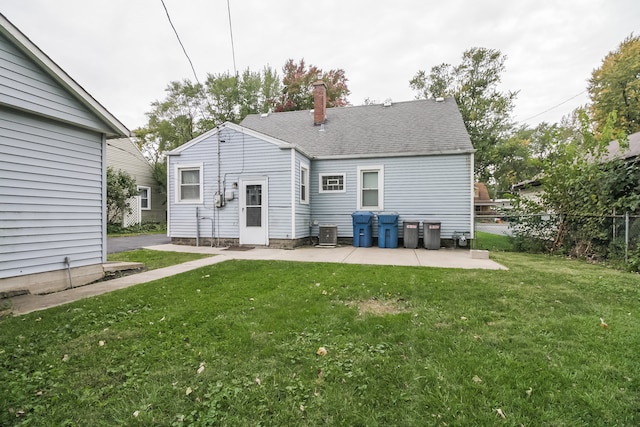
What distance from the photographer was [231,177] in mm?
9820

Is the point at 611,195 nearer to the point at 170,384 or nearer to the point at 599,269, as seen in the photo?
the point at 599,269

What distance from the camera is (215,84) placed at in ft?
77.0

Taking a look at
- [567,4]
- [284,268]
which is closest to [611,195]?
[567,4]

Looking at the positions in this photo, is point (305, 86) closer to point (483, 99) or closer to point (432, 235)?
point (483, 99)

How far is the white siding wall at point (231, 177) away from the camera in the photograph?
30.9 feet

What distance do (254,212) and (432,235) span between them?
5.96m

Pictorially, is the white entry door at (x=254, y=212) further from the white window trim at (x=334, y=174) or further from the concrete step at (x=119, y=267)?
the concrete step at (x=119, y=267)

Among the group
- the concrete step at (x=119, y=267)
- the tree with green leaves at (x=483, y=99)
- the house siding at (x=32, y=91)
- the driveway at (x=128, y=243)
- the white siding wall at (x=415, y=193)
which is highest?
the tree with green leaves at (x=483, y=99)

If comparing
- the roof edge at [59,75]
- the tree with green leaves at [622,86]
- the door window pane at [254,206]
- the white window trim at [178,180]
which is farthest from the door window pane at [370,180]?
the tree with green leaves at [622,86]

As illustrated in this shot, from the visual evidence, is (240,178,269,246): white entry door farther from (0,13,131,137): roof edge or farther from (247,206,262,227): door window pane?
(0,13,131,137): roof edge

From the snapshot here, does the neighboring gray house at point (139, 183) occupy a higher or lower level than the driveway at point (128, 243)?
higher

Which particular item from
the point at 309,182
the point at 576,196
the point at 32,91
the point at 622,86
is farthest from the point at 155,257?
the point at 622,86

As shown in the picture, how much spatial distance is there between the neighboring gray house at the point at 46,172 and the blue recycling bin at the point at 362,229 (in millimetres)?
7057

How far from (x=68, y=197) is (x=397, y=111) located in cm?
1173
